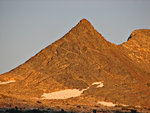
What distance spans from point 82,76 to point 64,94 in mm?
8664

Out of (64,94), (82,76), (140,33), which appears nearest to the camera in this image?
(64,94)

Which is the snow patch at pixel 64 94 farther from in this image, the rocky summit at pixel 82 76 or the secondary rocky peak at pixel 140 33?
the secondary rocky peak at pixel 140 33

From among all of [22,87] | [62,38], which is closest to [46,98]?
[22,87]

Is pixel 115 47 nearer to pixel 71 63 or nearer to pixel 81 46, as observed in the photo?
pixel 81 46

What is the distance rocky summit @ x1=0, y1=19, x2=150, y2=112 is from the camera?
69.8 metres

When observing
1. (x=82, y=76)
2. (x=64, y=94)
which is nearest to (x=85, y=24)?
(x=82, y=76)

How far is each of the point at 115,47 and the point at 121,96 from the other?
88.0 feet

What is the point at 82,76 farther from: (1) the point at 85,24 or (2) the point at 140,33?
(2) the point at 140,33

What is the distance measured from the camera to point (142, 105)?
228 feet

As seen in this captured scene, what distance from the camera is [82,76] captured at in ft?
256

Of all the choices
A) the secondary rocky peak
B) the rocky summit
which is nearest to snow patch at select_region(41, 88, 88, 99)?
the rocky summit

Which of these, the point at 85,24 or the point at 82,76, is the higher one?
the point at 85,24

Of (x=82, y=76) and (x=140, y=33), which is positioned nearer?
(x=82, y=76)

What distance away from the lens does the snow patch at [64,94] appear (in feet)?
226
